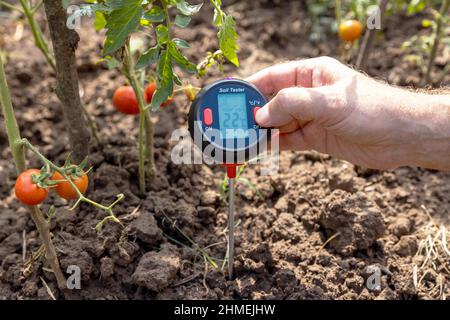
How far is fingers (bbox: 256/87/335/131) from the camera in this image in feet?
5.26

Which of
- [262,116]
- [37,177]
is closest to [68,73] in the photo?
[37,177]

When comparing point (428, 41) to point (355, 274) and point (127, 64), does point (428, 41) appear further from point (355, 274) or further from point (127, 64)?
point (127, 64)

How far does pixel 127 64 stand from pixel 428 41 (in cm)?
131

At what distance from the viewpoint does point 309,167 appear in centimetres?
225

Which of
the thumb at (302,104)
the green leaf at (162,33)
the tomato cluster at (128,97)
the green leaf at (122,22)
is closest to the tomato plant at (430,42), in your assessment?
the thumb at (302,104)

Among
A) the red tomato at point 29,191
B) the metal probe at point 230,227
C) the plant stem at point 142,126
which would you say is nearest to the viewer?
the red tomato at point 29,191

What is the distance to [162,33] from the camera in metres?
1.61

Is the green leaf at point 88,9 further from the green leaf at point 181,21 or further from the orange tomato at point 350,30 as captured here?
the orange tomato at point 350,30

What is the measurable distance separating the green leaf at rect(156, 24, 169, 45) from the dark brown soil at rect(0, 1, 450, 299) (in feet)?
1.87

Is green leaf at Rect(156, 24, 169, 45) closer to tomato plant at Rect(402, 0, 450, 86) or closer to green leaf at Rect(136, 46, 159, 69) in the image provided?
green leaf at Rect(136, 46, 159, 69)

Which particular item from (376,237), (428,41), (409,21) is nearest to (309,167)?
(376,237)

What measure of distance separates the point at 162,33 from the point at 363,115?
58 cm

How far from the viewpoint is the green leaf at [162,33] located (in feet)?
5.27

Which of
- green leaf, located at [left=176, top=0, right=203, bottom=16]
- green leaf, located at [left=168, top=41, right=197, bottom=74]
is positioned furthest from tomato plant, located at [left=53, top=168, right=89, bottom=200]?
green leaf, located at [left=176, top=0, right=203, bottom=16]
